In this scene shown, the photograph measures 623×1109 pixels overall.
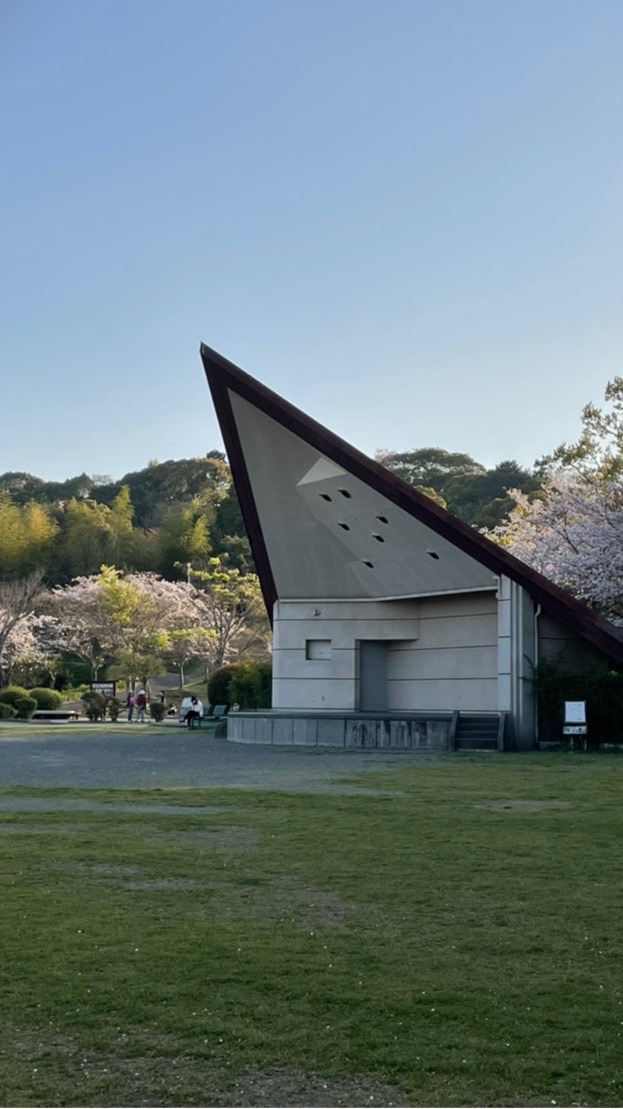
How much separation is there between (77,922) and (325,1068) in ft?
8.58

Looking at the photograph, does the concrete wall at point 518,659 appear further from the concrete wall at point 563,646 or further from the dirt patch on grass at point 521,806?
the dirt patch on grass at point 521,806

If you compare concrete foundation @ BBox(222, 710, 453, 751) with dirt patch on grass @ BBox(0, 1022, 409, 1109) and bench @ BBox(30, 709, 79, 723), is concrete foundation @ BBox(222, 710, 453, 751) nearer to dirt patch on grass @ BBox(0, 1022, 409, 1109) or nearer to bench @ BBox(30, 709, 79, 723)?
dirt patch on grass @ BBox(0, 1022, 409, 1109)

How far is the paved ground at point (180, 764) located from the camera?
15.3 meters

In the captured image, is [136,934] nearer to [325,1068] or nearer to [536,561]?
[325,1068]

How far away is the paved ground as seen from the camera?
603 inches

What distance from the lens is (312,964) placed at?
216 inches

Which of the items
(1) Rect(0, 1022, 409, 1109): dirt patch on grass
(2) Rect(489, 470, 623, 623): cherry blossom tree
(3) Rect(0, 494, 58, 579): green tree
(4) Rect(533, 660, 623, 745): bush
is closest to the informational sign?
(2) Rect(489, 470, 623, 623): cherry blossom tree

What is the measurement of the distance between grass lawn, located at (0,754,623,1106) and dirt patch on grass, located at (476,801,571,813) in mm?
1207

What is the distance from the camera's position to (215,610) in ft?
196

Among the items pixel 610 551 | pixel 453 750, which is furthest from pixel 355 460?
pixel 610 551

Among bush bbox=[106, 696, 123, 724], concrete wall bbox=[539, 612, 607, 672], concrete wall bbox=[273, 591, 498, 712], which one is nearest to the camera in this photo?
concrete wall bbox=[539, 612, 607, 672]

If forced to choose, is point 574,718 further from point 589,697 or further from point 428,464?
point 428,464

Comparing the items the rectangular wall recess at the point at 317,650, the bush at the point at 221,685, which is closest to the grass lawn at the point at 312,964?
the rectangular wall recess at the point at 317,650

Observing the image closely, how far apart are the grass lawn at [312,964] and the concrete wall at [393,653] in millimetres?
16829
